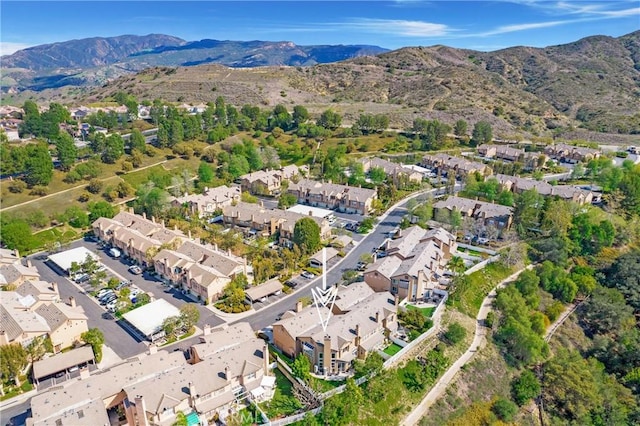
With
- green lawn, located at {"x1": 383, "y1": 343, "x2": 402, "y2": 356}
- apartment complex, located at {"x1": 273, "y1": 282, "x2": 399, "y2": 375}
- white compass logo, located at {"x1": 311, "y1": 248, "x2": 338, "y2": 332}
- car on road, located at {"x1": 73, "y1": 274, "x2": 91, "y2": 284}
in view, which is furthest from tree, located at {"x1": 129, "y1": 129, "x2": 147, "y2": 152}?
green lawn, located at {"x1": 383, "y1": 343, "x2": 402, "y2": 356}

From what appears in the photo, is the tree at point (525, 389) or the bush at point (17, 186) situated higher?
the bush at point (17, 186)

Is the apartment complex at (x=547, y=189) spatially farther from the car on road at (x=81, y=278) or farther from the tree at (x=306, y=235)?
the car on road at (x=81, y=278)

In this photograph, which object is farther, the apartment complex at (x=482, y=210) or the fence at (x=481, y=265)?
the apartment complex at (x=482, y=210)

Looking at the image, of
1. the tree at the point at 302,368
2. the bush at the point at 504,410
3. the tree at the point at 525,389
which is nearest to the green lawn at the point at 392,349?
the tree at the point at 302,368

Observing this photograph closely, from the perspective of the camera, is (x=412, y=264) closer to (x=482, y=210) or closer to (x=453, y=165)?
(x=482, y=210)

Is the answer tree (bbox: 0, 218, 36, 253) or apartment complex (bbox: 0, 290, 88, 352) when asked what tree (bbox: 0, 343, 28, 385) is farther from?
tree (bbox: 0, 218, 36, 253)

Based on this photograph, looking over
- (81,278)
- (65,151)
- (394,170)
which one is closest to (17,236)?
(81,278)
